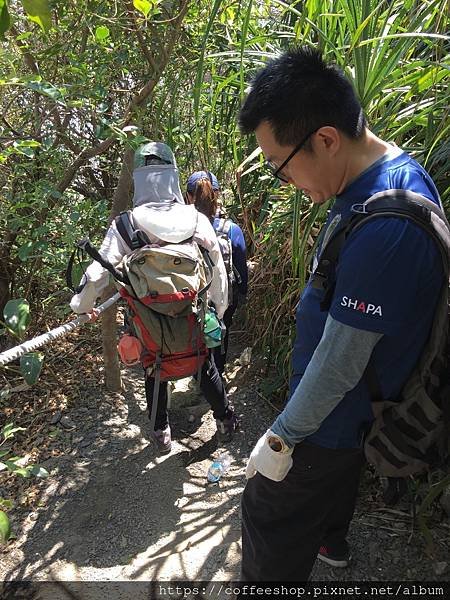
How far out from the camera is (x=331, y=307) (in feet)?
3.39

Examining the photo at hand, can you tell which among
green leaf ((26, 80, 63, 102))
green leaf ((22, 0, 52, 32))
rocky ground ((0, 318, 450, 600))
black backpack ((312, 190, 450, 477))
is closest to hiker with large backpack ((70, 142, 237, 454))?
rocky ground ((0, 318, 450, 600))

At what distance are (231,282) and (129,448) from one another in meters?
1.09

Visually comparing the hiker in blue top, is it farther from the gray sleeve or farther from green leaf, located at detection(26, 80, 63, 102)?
green leaf, located at detection(26, 80, 63, 102)

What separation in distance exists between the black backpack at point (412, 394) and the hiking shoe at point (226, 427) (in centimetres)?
146

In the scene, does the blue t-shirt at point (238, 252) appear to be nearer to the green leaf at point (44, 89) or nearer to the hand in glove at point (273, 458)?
the green leaf at point (44, 89)

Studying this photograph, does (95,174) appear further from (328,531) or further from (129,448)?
(328,531)

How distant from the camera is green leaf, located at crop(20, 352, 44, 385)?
5.52 feet

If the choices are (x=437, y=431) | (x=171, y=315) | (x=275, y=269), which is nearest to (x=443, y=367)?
(x=437, y=431)

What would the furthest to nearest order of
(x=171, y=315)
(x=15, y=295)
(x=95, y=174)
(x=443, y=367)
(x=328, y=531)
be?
(x=95, y=174) → (x=15, y=295) → (x=171, y=315) → (x=328, y=531) → (x=443, y=367)

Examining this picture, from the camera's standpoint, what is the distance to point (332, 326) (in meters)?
1.03

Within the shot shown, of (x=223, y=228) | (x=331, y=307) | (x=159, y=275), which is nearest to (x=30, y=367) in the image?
(x=159, y=275)

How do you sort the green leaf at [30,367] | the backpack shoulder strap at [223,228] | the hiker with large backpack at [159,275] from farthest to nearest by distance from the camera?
the backpack shoulder strap at [223,228] < the hiker with large backpack at [159,275] < the green leaf at [30,367]

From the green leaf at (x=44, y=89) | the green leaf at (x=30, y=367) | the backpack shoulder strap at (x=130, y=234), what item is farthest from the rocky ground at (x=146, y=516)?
the green leaf at (x=44, y=89)

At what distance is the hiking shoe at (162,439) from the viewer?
2.44m
